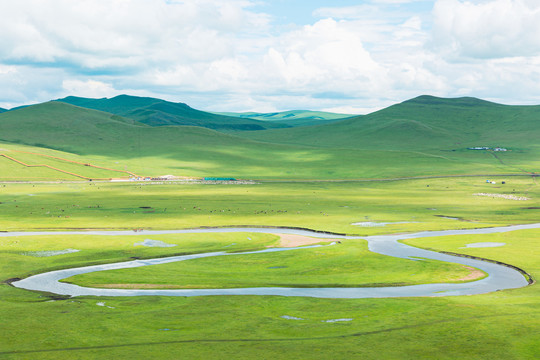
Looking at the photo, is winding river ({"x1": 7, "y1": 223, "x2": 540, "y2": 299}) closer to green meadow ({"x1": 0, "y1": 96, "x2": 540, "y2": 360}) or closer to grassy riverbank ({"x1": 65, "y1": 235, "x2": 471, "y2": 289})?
grassy riverbank ({"x1": 65, "y1": 235, "x2": 471, "y2": 289})

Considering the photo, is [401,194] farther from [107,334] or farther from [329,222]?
[107,334]

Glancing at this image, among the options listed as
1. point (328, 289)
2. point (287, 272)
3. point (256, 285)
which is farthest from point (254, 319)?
point (287, 272)

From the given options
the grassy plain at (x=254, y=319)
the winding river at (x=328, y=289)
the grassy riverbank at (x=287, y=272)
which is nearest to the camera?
the grassy plain at (x=254, y=319)

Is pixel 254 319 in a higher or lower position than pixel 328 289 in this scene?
higher

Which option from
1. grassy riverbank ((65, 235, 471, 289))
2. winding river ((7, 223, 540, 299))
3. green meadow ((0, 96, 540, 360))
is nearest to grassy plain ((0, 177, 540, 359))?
green meadow ((0, 96, 540, 360))

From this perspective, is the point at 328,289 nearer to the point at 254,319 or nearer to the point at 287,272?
the point at 287,272

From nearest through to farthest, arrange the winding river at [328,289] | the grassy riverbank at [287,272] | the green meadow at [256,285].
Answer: the green meadow at [256,285] → the winding river at [328,289] → the grassy riverbank at [287,272]

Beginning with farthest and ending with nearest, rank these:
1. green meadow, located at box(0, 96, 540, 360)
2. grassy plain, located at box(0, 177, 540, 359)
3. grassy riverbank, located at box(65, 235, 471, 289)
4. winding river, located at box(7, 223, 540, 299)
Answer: grassy riverbank, located at box(65, 235, 471, 289) < winding river, located at box(7, 223, 540, 299) < green meadow, located at box(0, 96, 540, 360) < grassy plain, located at box(0, 177, 540, 359)

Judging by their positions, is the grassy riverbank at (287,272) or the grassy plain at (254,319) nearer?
the grassy plain at (254,319)

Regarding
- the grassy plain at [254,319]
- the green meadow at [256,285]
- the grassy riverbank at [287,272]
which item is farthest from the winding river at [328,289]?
the grassy plain at [254,319]

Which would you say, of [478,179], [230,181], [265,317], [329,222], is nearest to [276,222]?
[329,222]

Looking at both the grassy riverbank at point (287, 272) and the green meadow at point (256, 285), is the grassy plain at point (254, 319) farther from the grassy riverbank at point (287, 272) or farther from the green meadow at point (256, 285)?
the grassy riverbank at point (287, 272)
